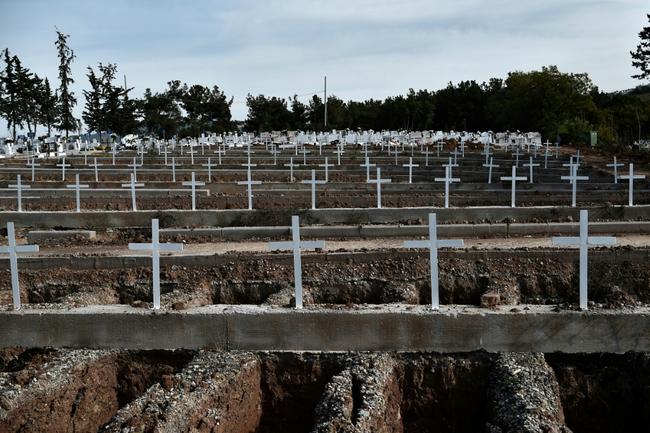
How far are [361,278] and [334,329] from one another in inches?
149

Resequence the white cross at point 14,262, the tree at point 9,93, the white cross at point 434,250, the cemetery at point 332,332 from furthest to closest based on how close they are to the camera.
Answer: the tree at point 9,93, the white cross at point 14,262, the white cross at point 434,250, the cemetery at point 332,332

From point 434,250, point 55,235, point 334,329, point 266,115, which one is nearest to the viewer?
point 334,329

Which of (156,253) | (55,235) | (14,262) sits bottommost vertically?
(55,235)

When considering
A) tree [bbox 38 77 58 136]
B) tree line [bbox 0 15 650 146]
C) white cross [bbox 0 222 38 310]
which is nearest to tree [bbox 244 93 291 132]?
tree line [bbox 0 15 650 146]

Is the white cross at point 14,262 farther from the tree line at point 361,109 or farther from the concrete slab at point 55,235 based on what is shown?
the tree line at point 361,109

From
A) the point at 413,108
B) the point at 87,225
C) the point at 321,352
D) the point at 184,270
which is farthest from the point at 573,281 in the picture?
the point at 413,108

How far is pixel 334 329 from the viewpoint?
31.8 feet

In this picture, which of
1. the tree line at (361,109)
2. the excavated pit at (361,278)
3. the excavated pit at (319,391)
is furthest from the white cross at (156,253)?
the tree line at (361,109)

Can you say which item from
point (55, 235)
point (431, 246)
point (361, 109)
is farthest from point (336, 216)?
point (361, 109)

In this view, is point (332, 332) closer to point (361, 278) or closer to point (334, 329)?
point (334, 329)

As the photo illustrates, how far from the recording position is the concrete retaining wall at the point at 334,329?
941 centimetres

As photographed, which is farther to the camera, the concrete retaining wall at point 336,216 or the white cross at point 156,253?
the concrete retaining wall at point 336,216

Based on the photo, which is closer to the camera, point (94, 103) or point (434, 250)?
point (434, 250)

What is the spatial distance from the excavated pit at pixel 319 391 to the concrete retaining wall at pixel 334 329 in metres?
0.18
